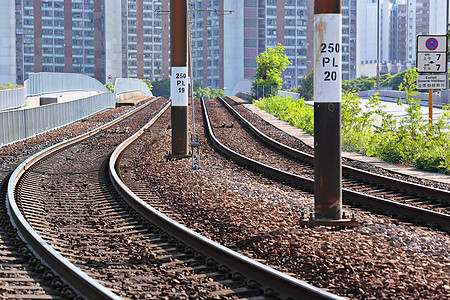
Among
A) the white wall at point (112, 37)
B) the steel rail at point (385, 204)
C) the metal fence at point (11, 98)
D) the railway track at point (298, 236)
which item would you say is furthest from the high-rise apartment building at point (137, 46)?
the railway track at point (298, 236)

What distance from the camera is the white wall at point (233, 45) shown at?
16150cm

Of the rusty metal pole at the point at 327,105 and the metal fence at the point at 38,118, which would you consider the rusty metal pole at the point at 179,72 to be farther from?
the rusty metal pole at the point at 327,105

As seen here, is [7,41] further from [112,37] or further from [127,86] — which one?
[127,86]

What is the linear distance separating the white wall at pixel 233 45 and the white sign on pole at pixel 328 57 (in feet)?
501

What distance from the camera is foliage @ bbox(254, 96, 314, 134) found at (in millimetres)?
29366

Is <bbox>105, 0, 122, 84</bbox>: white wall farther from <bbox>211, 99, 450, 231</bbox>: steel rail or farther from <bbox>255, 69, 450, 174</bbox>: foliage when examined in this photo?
<bbox>211, 99, 450, 231</bbox>: steel rail

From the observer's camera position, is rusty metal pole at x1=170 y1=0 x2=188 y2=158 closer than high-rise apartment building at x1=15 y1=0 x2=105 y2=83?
Yes

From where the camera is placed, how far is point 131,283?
6.47 metres

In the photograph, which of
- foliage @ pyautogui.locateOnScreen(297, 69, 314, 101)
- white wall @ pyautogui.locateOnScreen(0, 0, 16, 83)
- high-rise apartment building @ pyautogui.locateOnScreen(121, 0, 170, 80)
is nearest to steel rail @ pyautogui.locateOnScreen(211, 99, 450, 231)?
foliage @ pyautogui.locateOnScreen(297, 69, 314, 101)

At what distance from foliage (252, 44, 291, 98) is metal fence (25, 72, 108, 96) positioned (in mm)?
15439

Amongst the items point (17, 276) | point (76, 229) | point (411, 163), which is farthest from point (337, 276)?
point (411, 163)

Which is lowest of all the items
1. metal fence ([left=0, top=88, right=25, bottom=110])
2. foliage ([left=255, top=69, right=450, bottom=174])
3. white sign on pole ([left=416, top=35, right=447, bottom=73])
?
foliage ([left=255, top=69, right=450, bottom=174])

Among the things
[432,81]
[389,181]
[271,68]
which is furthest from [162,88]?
[389,181]

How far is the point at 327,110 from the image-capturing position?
357 inches
